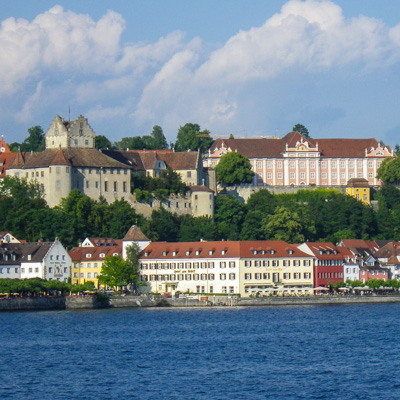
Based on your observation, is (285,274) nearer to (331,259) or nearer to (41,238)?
(331,259)

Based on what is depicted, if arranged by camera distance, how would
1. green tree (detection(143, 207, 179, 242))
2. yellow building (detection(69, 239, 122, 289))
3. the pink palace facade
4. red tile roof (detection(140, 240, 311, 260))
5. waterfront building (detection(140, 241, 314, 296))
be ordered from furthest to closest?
the pink palace facade, green tree (detection(143, 207, 179, 242)), yellow building (detection(69, 239, 122, 289)), red tile roof (detection(140, 240, 311, 260)), waterfront building (detection(140, 241, 314, 296))

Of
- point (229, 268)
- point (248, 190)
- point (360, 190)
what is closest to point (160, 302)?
point (229, 268)

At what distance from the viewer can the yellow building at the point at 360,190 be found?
127312mm

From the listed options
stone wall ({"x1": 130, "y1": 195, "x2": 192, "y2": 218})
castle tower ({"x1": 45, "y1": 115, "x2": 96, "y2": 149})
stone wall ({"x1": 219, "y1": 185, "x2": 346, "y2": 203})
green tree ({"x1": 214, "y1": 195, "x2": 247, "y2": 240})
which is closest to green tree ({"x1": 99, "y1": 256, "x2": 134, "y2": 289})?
green tree ({"x1": 214, "y1": 195, "x2": 247, "y2": 240})

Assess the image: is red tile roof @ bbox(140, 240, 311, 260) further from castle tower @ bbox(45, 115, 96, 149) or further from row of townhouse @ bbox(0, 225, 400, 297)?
castle tower @ bbox(45, 115, 96, 149)

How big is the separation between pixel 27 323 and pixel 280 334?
55.4 feet

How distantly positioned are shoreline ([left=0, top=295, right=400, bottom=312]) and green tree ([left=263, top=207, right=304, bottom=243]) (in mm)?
14222

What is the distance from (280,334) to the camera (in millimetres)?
67625

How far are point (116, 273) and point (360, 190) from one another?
43.4m

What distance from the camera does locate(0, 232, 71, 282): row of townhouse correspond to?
93.9 m

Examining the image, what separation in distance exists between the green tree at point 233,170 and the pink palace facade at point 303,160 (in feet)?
22.2

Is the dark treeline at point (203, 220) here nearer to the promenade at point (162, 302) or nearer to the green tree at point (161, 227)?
the green tree at point (161, 227)

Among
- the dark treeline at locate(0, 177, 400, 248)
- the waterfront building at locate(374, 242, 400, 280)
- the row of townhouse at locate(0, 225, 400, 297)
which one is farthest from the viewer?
the waterfront building at locate(374, 242, 400, 280)

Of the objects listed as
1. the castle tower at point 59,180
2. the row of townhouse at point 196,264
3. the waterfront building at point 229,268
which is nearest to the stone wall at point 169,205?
the castle tower at point 59,180
